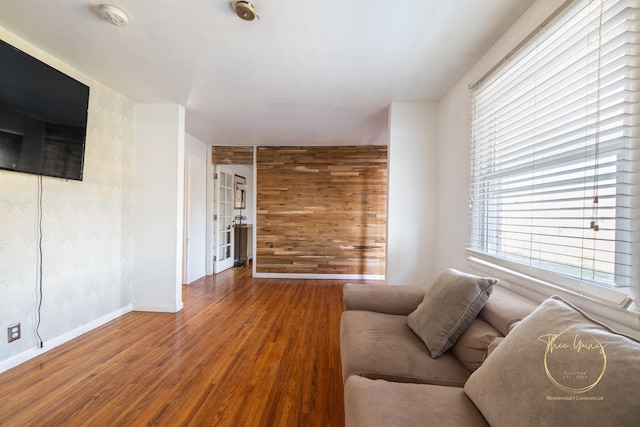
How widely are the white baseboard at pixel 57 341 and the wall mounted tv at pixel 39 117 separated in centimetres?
138

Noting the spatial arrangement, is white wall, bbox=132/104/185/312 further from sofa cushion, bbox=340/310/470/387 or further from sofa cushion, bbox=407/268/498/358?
sofa cushion, bbox=407/268/498/358

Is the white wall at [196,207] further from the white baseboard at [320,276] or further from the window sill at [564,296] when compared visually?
the window sill at [564,296]

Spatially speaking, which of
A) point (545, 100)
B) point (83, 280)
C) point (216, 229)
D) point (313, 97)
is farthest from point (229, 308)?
point (545, 100)

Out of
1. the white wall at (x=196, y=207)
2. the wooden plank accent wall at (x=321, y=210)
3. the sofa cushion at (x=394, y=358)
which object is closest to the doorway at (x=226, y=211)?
the white wall at (x=196, y=207)

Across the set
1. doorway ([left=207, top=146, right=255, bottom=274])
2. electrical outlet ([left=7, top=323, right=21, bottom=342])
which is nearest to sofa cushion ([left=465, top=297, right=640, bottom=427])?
electrical outlet ([left=7, top=323, right=21, bottom=342])

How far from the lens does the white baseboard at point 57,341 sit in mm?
1876

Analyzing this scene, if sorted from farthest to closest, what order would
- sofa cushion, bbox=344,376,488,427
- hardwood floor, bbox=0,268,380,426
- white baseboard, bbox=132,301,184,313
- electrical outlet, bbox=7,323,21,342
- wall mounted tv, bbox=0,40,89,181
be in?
white baseboard, bbox=132,301,184,313
electrical outlet, bbox=7,323,21,342
wall mounted tv, bbox=0,40,89,181
hardwood floor, bbox=0,268,380,426
sofa cushion, bbox=344,376,488,427

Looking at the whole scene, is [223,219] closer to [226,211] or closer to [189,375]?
[226,211]

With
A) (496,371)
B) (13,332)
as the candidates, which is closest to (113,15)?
(13,332)

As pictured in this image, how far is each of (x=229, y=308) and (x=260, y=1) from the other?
3.00 meters

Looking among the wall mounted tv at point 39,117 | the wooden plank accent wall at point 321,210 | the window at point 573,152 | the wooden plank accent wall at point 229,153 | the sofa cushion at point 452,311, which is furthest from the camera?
the wooden plank accent wall at point 229,153

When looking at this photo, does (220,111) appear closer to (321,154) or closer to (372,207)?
(321,154)

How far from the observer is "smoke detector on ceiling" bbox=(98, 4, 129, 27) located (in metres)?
1.55

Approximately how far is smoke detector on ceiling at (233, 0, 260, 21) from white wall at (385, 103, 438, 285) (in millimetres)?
1723
